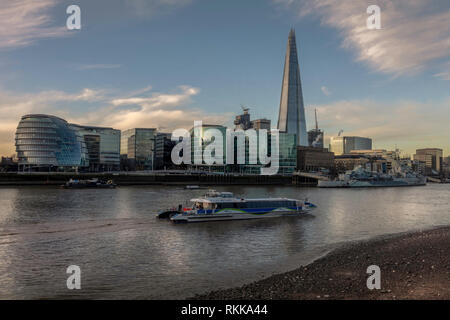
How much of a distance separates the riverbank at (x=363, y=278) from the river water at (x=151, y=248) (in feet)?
7.49

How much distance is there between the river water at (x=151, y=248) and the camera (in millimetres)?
19562

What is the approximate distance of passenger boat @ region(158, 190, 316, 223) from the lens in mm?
42094

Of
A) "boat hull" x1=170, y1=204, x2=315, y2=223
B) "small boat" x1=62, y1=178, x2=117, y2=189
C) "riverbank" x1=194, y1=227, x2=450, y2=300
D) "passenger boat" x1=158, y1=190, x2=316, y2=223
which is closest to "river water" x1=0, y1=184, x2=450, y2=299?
"boat hull" x1=170, y1=204, x2=315, y2=223

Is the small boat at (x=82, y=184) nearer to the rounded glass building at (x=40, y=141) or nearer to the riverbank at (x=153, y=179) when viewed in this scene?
the riverbank at (x=153, y=179)

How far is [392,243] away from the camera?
2812cm

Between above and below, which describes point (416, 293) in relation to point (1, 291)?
above

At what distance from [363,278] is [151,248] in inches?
638

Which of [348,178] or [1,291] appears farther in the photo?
[348,178]

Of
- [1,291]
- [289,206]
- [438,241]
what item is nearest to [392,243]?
[438,241]

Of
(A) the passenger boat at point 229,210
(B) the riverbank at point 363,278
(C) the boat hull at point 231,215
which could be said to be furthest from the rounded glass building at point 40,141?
(B) the riverbank at point 363,278
